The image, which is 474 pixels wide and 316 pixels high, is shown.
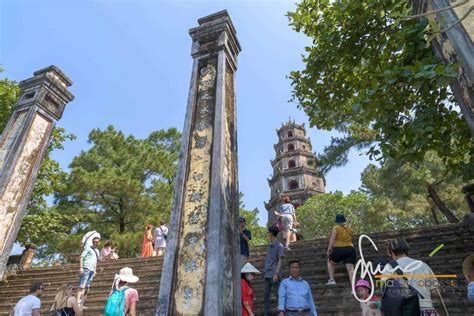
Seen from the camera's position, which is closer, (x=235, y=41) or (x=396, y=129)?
(x=396, y=129)

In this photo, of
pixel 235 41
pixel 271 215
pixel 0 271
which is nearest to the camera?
pixel 235 41

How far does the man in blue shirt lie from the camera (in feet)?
13.4

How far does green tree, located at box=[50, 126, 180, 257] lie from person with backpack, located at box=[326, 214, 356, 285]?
1093 cm

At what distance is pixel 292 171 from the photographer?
106 feet

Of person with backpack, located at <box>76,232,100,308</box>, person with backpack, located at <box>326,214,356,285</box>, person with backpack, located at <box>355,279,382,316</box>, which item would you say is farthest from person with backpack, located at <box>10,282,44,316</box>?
person with backpack, located at <box>326,214,356,285</box>

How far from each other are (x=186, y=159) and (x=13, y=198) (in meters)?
4.53

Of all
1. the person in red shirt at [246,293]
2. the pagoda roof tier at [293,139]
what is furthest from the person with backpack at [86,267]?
the pagoda roof tier at [293,139]

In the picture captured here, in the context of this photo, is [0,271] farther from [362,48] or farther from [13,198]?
[362,48]

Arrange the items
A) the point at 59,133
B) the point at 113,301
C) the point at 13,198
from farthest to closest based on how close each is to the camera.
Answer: the point at 59,133, the point at 13,198, the point at 113,301

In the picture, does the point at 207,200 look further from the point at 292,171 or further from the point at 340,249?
the point at 292,171

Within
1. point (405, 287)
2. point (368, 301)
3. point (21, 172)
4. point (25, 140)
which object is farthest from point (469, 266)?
point (25, 140)

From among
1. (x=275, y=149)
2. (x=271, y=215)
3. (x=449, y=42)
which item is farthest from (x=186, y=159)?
(x=275, y=149)

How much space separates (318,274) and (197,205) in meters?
2.96

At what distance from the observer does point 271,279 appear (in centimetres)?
510
